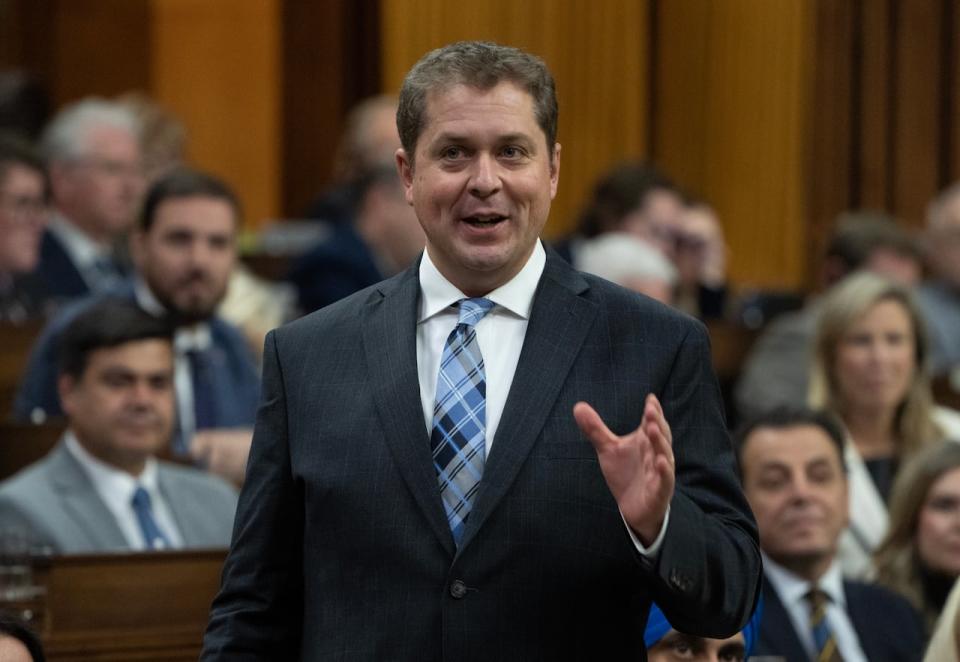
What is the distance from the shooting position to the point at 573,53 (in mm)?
9148

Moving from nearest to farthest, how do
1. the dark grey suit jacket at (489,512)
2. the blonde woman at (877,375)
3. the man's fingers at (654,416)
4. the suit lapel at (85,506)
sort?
the man's fingers at (654,416)
the dark grey suit jacket at (489,512)
the suit lapel at (85,506)
the blonde woman at (877,375)

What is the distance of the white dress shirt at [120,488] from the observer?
473cm

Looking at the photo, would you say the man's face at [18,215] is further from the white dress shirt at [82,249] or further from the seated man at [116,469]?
the seated man at [116,469]

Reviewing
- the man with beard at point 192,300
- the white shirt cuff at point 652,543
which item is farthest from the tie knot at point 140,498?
the white shirt cuff at point 652,543

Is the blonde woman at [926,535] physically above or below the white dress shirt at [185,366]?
below

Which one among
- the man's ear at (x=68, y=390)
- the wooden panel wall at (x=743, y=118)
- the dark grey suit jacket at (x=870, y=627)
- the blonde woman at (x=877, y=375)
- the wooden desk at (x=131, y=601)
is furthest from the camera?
the wooden panel wall at (x=743, y=118)

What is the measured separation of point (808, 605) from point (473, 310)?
2329 mm

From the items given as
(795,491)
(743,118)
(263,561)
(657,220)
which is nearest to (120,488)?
(795,491)

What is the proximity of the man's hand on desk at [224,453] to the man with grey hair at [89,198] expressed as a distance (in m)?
1.84

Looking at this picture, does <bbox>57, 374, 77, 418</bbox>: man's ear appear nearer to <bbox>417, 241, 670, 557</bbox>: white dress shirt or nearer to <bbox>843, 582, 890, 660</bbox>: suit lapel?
<bbox>843, 582, 890, 660</bbox>: suit lapel

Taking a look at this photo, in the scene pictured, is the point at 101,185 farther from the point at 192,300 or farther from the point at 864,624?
the point at 864,624

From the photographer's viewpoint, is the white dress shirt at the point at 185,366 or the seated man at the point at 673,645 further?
the white dress shirt at the point at 185,366

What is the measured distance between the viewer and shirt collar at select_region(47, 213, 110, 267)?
7121 millimetres

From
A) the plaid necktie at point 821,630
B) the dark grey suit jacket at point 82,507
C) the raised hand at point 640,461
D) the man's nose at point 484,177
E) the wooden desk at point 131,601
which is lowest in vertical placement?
the plaid necktie at point 821,630
